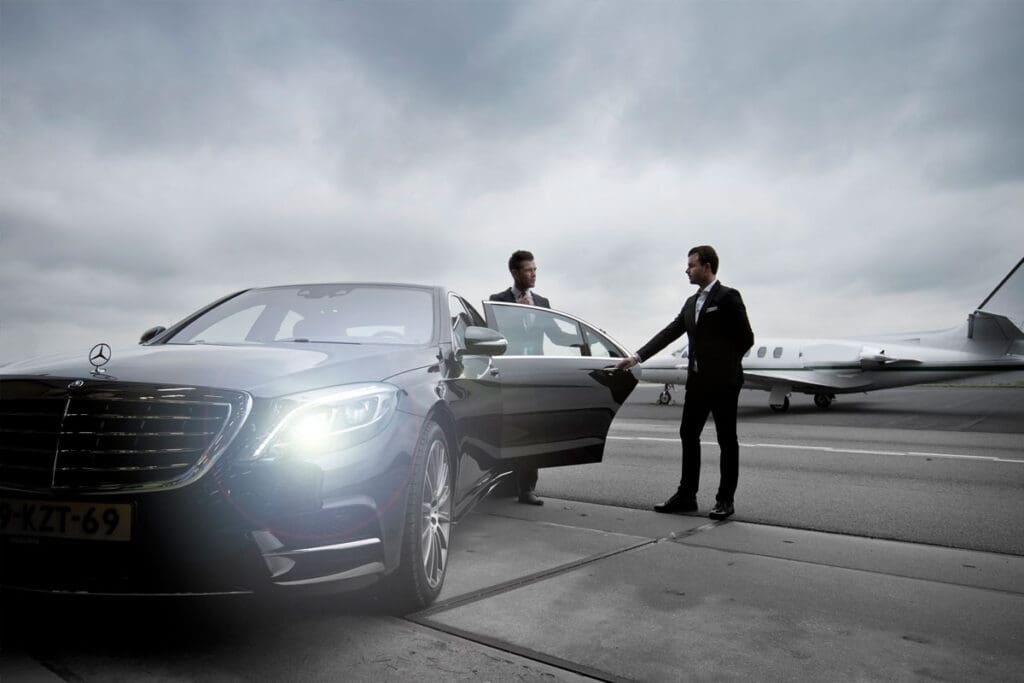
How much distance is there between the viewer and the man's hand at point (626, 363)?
629 centimetres

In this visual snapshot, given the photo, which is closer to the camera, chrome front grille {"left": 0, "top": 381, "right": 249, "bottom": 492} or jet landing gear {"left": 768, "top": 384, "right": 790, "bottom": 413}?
chrome front grille {"left": 0, "top": 381, "right": 249, "bottom": 492}

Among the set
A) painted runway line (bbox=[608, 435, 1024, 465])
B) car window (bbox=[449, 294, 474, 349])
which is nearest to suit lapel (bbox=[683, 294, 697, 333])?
car window (bbox=[449, 294, 474, 349])

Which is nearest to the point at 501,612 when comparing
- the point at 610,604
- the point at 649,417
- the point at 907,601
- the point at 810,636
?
the point at 610,604

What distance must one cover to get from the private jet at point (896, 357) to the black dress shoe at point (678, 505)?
1727cm

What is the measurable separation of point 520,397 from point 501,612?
1824mm

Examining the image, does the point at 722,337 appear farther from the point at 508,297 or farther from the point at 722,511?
the point at 508,297

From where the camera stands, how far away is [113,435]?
2.86m

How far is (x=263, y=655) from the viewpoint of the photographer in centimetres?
301

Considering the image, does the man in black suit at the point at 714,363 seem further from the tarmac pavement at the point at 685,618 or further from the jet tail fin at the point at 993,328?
the jet tail fin at the point at 993,328

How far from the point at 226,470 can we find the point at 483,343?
182 cm

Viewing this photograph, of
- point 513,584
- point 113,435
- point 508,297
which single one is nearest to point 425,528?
point 513,584

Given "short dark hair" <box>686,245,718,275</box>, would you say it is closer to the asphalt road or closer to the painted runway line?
the asphalt road

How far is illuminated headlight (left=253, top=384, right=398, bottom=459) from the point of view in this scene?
2.88m

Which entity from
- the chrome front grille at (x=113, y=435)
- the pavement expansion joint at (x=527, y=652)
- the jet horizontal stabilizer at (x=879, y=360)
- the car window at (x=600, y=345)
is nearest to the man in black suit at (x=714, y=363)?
the car window at (x=600, y=345)
